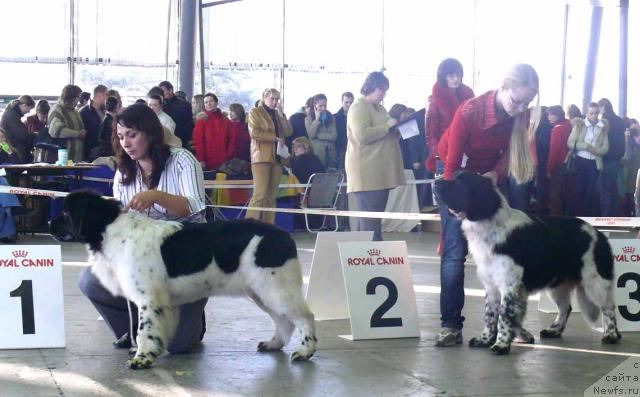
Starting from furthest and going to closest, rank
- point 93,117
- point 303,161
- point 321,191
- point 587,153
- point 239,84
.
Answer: point 239,84 → point 587,153 → point 303,161 → point 321,191 → point 93,117

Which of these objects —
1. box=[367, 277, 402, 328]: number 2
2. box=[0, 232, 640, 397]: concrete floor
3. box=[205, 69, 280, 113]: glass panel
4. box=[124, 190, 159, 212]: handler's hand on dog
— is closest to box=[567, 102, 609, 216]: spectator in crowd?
box=[205, 69, 280, 113]: glass panel

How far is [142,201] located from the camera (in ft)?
16.3

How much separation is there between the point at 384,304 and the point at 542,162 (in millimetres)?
8514

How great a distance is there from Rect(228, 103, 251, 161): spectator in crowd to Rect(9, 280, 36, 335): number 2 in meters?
7.94

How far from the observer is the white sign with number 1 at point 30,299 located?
17.3 ft

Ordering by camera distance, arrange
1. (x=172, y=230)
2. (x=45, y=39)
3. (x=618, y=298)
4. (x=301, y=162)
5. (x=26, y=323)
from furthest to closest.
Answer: (x=45, y=39), (x=301, y=162), (x=618, y=298), (x=26, y=323), (x=172, y=230)

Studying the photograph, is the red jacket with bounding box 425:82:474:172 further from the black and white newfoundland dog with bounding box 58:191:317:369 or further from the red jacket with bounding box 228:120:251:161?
the red jacket with bounding box 228:120:251:161

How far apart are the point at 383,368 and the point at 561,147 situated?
1000 centimetres

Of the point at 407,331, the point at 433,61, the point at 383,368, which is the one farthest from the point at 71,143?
the point at 433,61

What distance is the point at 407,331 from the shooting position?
231 inches

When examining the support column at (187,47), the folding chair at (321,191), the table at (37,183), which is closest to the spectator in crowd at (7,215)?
the table at (37,183)

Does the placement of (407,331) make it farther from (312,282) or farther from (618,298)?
(618,298)

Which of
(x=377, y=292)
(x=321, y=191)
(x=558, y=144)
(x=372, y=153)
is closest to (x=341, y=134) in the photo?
(x=321, y=191)

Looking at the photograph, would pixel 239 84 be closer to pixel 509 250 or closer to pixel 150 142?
pixel 150 142
